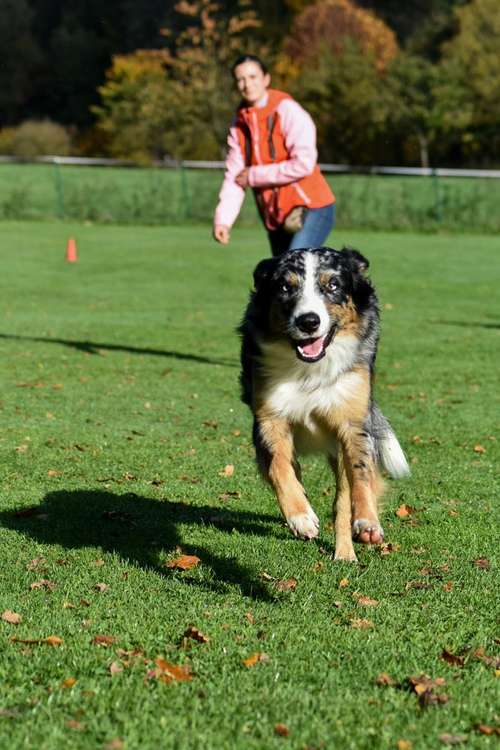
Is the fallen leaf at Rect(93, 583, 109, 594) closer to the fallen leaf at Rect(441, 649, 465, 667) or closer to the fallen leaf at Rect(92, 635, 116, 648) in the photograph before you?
the fallen leaf at Rect(92, 635, 116, 648)

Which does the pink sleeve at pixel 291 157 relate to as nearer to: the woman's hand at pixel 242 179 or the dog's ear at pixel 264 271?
the woman's hand at pixel 242 179

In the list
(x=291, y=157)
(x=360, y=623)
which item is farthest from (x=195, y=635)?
(x=291, y=157)

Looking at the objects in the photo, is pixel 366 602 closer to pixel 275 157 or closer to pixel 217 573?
pixel 217 573

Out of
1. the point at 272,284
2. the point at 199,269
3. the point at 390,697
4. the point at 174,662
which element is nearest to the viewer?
the point at 390,697

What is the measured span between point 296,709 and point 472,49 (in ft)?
228

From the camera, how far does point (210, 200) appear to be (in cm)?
3944

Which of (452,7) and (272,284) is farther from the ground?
(452,7)

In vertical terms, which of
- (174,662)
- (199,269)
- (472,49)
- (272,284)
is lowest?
(199,269)

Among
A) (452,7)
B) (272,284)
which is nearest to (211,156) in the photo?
(452,7)

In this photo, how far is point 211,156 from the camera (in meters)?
66.4

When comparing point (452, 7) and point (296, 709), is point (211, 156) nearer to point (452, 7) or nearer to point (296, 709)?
point (452, 7)

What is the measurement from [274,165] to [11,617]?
5581mm

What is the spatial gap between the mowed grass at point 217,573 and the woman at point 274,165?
183 cm

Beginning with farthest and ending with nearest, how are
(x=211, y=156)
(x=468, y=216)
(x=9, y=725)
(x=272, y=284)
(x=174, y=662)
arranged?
1. (x=211, y=156)
2. (x=468, y=216)
3. (x=272, y=284)
4. (x=174, y=662)
5. (x=9, y=725)
